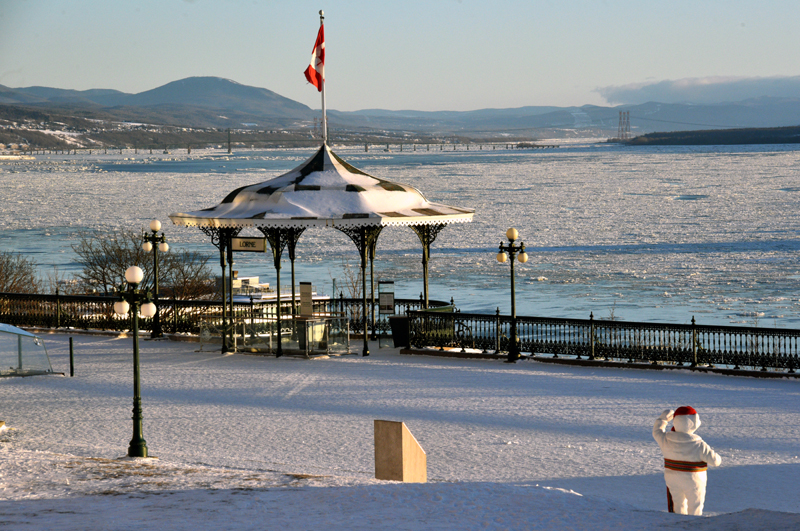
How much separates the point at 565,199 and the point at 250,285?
6341 cm

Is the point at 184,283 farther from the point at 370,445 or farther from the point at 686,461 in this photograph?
the point at 686,461

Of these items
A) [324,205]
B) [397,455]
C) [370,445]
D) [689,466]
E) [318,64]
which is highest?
[318,64]

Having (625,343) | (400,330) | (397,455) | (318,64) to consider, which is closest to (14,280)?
(318,64)

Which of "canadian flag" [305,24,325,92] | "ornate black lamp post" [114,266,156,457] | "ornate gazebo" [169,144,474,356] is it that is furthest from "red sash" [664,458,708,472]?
"canadian flag" [305,24,325,92]

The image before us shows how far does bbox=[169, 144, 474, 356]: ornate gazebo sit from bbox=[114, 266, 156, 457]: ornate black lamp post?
24.7 feet

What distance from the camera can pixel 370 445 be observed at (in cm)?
1423

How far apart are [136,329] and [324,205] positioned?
908 centimetres

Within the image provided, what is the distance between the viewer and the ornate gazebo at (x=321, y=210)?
74.5ft

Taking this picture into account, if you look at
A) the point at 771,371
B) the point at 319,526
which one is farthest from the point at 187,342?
the point at 319,526

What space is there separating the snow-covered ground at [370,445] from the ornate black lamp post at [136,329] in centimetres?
41

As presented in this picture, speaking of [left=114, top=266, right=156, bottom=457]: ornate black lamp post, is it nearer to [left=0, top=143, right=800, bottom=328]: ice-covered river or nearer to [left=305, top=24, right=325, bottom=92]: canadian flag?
[left=305, top=24, right=325, bottom=92]: canadian flag

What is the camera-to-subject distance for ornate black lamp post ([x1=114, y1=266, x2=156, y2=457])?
44.5 feet

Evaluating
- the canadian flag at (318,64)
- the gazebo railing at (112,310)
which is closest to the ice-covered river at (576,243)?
the gazebo railing at (112,310)

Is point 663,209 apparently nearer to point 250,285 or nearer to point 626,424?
point 250,285
